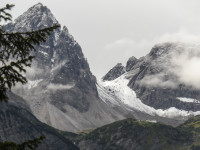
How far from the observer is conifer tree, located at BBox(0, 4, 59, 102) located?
25266 mm

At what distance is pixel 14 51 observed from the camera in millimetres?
26578

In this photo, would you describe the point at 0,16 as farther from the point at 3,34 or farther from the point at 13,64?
the point at 13,64

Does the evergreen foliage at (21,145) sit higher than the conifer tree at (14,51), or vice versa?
the conifer tree at (14,51)

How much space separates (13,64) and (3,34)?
1.82m

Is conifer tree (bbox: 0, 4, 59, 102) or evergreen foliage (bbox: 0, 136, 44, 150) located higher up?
conifer tree (bbox: 0, 4, 59, 102)

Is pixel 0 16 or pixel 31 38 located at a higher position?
pixel 0 16

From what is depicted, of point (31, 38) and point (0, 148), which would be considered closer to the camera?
point (0, 148)

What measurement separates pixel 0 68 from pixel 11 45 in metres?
1.72

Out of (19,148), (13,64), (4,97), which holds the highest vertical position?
(13,64)

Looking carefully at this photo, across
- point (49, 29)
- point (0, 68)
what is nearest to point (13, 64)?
point (0, 68)

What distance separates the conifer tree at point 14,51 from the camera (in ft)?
82.9

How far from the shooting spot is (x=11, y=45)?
26.3 m

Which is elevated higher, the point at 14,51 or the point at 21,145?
the point at 14,51

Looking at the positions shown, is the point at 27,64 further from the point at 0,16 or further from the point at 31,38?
the point at 0,16
